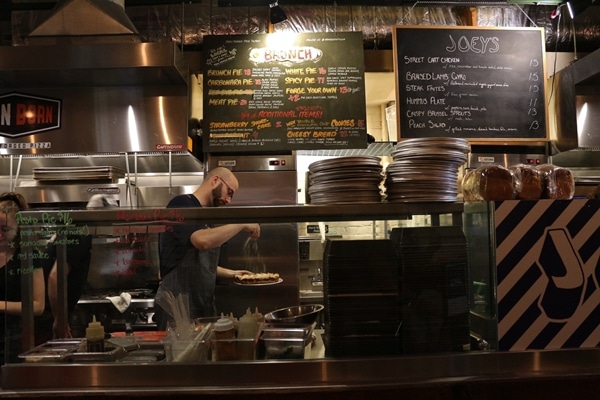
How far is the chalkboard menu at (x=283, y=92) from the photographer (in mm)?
3463

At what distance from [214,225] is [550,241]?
1.15m

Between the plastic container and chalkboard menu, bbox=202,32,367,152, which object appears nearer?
the plastic container

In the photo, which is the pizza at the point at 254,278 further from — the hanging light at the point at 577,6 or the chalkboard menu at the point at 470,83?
the hanging light at the point at 577,6

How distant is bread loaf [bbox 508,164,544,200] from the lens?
5.30ft

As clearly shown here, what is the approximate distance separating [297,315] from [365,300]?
0.38 m

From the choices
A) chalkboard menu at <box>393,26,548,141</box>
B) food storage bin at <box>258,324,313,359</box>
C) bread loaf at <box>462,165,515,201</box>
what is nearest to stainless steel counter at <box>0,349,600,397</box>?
food storage bin at <box>258,324,313,359</box>

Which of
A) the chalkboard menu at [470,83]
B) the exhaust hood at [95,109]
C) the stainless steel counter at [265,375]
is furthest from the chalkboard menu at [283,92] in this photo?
the stainless steel counter at [265,375]

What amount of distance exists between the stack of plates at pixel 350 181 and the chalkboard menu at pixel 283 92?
1845 mm

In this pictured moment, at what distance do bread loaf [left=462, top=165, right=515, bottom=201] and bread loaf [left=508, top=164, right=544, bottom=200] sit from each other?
0.03 meters

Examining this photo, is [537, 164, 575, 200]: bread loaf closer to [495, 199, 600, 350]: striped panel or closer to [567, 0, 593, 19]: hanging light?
[495, 199, 600, 350]: striped panel

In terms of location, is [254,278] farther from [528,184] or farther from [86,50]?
[86,50]

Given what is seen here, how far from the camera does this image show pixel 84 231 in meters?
1.65

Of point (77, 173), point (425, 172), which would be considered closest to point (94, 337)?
point (425, 172)

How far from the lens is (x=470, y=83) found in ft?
11.7
